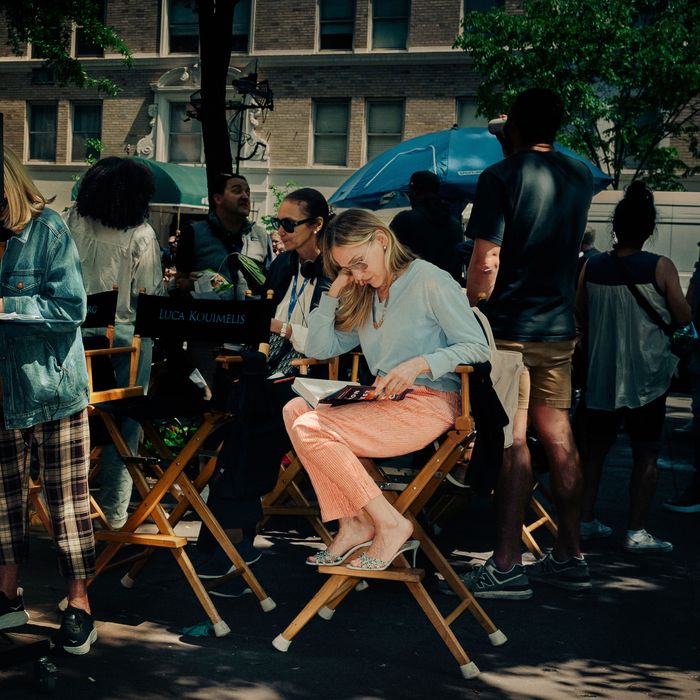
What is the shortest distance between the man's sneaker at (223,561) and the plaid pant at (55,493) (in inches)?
31.2

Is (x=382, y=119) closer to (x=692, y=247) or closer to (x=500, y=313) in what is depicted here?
(x=692, y=247)

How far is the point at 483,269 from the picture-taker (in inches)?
199

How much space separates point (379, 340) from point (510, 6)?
24.6 metres

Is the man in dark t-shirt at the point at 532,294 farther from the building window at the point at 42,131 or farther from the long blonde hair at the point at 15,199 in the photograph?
the building window at the point at 42,131

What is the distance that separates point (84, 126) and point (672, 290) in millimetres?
28230

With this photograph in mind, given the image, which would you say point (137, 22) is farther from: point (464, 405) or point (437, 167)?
point (464, 405)

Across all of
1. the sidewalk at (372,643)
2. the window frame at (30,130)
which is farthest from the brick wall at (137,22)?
the sidewalk at (372,643)

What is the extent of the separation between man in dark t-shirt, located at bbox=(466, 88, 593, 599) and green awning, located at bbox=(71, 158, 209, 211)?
16.2 m

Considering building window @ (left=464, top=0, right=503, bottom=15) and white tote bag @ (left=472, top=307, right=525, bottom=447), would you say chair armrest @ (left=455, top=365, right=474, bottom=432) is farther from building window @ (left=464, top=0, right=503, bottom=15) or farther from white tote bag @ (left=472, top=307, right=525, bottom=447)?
building window @ (left=464, top=0, right=503, bottom=15)

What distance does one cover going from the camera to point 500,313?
521 centimetres

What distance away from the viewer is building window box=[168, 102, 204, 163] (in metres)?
30.6

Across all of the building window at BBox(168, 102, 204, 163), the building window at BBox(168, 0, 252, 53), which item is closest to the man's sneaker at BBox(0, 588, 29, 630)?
the building window at BBox(168, 102, 204, 163)

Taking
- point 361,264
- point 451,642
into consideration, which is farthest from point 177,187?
point 451,642

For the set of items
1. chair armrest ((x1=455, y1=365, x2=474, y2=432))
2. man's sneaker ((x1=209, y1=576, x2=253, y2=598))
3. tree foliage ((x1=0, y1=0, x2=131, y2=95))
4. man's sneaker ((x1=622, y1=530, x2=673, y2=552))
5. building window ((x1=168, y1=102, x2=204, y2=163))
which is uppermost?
tree foliage ((x1=0, y1=0, x2=131, y2=95))
